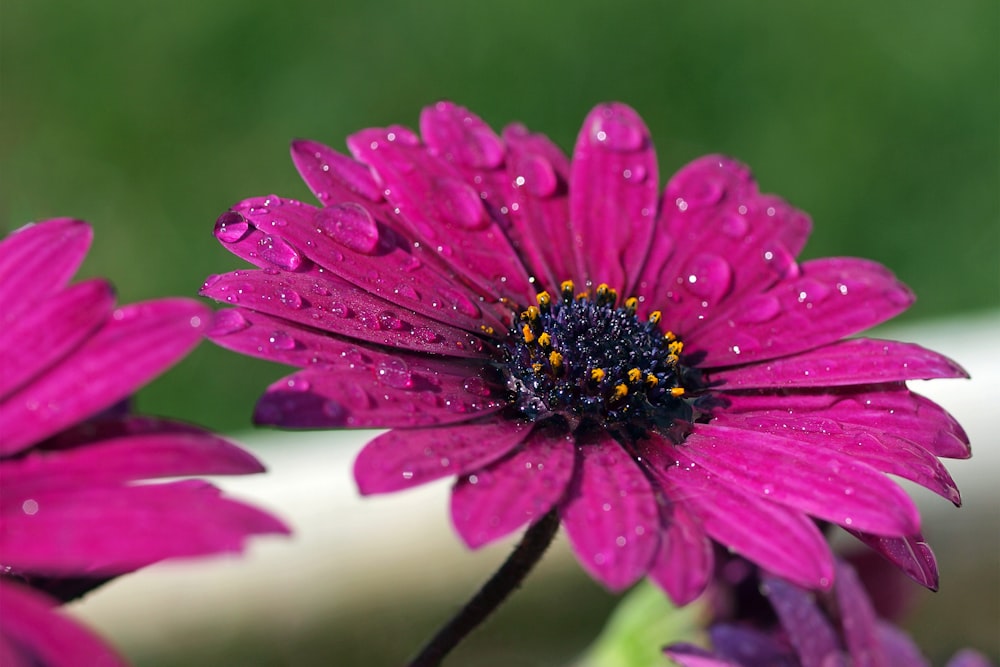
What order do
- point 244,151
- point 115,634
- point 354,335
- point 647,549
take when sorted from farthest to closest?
point 244,151, point 115,634, point 354,335, point 647,549

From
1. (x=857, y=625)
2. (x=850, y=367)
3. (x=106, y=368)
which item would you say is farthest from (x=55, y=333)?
(x=857, y=625)

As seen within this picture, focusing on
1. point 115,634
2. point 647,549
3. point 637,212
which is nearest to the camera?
point 647,549

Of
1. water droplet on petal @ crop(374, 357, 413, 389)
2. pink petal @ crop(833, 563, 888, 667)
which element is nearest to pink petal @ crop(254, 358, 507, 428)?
water droplet on petal @ crop(374, 357, 413, 389)

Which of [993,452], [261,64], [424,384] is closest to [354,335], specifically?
[424,384]

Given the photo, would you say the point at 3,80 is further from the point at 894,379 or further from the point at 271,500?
the point at 894,379

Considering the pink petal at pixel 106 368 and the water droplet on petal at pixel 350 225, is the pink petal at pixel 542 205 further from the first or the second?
the pink petal at pixel 106 368

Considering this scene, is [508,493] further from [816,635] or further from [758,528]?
[816,635]
